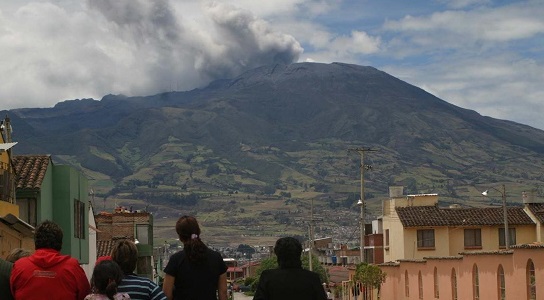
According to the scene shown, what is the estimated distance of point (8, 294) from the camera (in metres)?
12.9

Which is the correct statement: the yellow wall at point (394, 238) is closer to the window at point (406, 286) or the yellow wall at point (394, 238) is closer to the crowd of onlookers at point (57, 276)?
the window at point (406, 286)

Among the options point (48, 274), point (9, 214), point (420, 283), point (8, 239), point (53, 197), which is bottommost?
point (420, 283)

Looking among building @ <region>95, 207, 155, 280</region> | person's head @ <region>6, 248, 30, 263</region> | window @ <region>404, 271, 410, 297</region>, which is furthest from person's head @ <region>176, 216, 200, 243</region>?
building @ <region>95, 207, 155, 280</region>

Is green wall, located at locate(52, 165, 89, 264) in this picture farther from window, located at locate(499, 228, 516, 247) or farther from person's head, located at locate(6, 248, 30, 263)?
window, located at locate(499, 228, 516, 247)

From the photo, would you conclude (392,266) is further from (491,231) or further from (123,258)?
(123,258)

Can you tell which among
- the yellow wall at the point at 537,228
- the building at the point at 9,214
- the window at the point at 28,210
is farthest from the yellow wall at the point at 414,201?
the window at the point at 28,210

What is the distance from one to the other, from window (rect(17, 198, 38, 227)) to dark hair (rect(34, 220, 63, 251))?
91.6 feet

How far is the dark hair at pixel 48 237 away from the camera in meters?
12.7

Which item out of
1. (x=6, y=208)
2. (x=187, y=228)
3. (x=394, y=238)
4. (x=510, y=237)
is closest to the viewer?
(x=187, y=228)

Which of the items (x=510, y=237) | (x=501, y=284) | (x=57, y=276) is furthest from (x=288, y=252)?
(x=510, y=237)

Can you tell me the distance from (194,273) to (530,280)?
25450 mm

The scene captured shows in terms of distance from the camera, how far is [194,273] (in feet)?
44.0

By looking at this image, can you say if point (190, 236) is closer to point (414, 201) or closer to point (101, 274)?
point (101, 274)

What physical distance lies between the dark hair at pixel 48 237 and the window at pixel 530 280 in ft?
86.3
